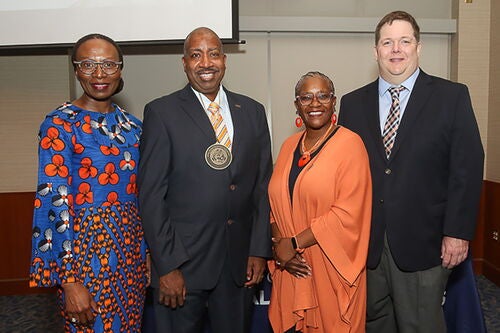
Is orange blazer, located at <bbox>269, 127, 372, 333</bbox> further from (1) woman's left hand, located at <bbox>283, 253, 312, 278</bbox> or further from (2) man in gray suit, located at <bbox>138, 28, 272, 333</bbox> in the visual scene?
(2) man in gray suit, located at <bbox>138, 28, 272, 333</bbox>

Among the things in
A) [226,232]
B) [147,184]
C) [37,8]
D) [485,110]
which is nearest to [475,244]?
[485,110]

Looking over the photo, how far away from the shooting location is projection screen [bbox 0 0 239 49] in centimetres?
346

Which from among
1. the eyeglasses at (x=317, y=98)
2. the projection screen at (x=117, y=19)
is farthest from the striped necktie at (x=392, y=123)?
the projection screen at (x=117, y=19)

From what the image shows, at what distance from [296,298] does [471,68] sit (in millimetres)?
3206

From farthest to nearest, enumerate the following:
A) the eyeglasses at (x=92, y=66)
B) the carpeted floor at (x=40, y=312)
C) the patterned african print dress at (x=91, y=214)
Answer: the carpeted floor at (x=40, y=312) → the eyeglasses at (x=92, y=66) → the patterned african print dress at (x=91, y=214)

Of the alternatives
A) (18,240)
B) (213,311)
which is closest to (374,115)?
(213,311)

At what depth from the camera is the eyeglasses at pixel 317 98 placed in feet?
6.46

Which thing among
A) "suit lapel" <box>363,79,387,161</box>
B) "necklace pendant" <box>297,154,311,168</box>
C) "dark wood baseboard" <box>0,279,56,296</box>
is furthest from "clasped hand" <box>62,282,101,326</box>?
"dark wood baseboard" <box>0,279,56,296</box>

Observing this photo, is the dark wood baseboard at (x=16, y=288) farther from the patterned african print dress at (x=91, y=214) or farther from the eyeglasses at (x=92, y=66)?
the eyeglasses at (x=92, y=66)

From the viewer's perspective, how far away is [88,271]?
5.61 ft

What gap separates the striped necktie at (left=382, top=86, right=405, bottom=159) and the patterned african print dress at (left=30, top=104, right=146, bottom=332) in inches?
41.1

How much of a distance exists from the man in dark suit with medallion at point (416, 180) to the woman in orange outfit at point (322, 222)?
0.33 ft

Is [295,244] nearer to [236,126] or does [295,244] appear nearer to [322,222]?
[322,222]

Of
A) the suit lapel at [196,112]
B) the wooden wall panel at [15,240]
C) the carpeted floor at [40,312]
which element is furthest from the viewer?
the wooden wall panel at [15,240]
